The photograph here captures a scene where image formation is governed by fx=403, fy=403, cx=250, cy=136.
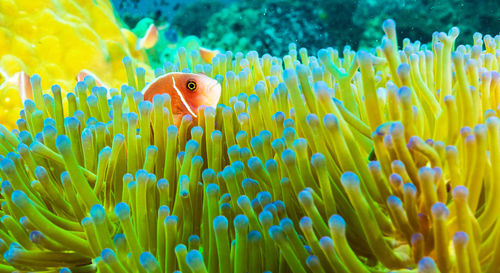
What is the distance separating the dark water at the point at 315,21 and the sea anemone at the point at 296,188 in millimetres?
4223

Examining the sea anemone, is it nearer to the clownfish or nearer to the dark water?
the clownfish

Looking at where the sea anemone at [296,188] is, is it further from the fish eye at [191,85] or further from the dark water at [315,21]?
the dark water at [315,21]

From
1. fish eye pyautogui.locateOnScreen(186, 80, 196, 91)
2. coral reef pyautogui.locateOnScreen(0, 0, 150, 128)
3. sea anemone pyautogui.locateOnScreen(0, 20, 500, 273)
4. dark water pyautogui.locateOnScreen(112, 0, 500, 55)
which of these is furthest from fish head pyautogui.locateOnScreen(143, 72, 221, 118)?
dark water pyautogui.locateOnScreen(112, 0, 500, 55)

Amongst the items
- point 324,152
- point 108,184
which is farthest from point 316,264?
point 108,184

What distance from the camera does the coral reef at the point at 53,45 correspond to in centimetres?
259

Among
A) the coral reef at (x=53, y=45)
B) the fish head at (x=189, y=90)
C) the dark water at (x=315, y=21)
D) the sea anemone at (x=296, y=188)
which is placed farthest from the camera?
the dark water at (x=315, y=21)

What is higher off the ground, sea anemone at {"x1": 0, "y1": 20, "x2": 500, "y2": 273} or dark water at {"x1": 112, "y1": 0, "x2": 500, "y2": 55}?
dark water at {"x1": 112, "y1": 0, "x2": 500, "y2": 55}

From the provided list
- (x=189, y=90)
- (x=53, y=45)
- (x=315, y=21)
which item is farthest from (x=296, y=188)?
(x=315, y=21)

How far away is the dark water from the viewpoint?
5.02 metres

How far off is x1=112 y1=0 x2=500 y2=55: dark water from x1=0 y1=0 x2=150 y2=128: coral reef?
3.36m

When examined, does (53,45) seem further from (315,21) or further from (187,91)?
(315,21)

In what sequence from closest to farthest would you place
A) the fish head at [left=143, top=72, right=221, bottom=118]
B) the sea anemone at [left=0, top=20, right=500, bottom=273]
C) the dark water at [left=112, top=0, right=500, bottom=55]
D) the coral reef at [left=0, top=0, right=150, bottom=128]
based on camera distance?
the sea anemone at [left=0, top=20, right=500, bottom=273] → the fish head at [left=143, top=72, right=221, bottom=118] → the coral reef at [left=0, top=0, right=150, bottom=128] → the dark water at [left=112, top=0, right=500, bottom=55]

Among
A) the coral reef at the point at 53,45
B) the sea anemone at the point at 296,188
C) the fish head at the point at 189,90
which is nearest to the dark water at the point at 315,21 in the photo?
the coral reef at the point at 53,45

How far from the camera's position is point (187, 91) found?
1.57m
